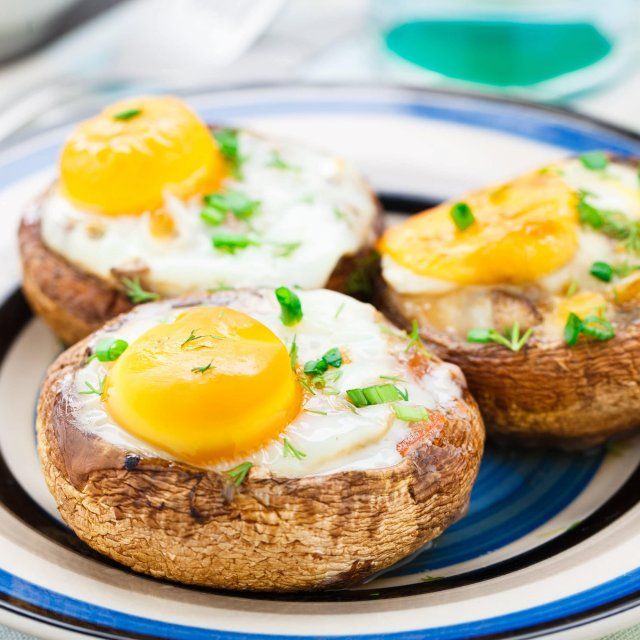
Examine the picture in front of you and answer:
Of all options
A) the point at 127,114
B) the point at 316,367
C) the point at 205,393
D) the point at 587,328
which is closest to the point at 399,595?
the point at 316,367

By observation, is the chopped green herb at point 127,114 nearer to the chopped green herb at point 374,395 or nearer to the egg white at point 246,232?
the egg white at point 246,232

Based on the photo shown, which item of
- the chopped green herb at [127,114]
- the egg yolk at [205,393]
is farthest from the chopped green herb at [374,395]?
the chopped green herb at [127,114]

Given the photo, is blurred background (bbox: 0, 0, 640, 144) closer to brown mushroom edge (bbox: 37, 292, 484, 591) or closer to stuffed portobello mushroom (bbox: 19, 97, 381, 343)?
stuffed portobello mushroom (bbox: 19, 97, 381, 343)

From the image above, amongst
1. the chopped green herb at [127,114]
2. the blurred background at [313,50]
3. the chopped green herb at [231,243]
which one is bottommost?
the blurred background at [313,50]

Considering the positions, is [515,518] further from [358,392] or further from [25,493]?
[25,493]

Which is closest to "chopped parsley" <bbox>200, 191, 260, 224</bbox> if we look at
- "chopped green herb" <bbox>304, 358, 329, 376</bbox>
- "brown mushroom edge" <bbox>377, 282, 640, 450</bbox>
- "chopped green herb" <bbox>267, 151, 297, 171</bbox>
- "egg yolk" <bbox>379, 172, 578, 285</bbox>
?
"chopped green herb" <bbox>267, 151, 297, 171</bbox>
